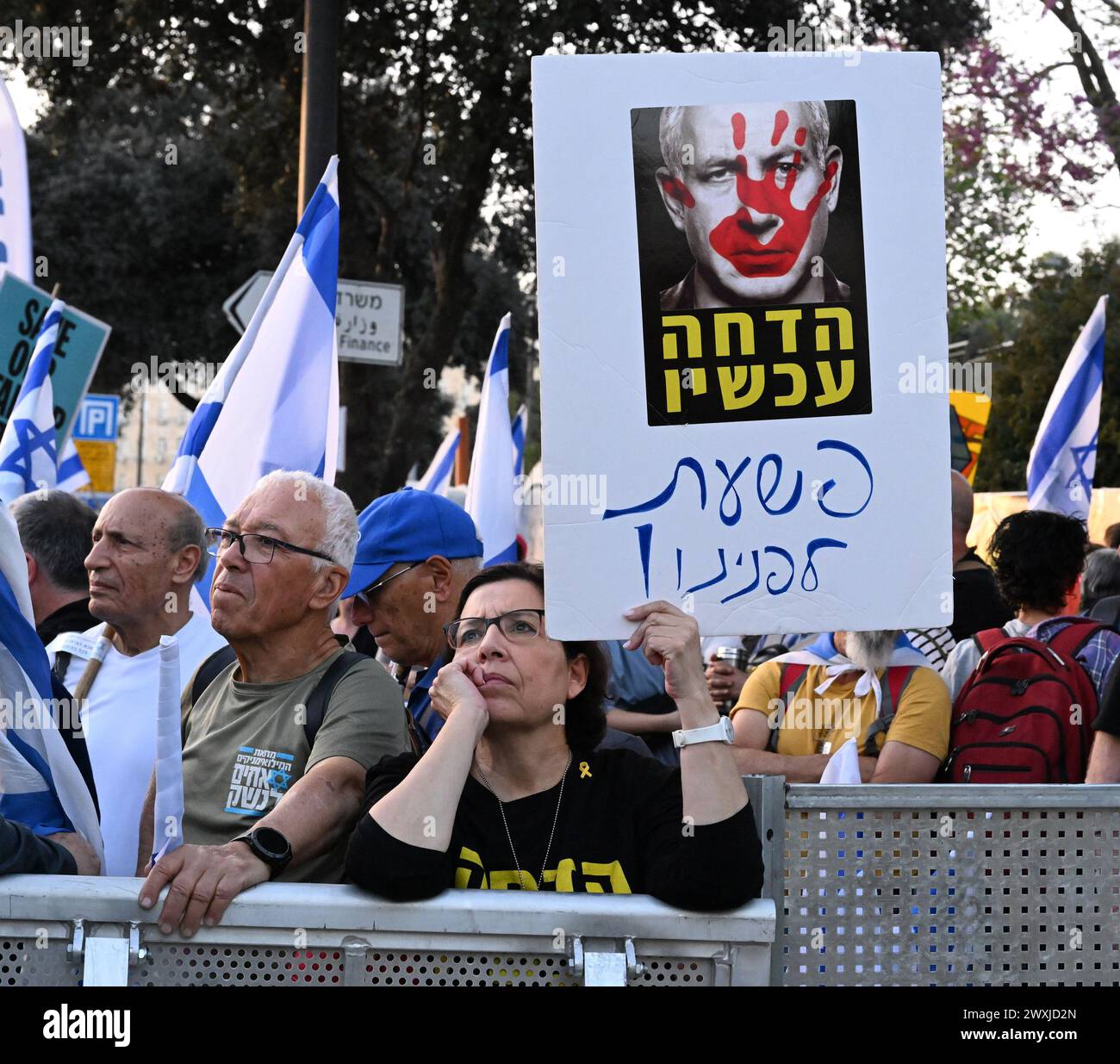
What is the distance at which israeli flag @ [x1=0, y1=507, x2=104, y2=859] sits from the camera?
120 inches

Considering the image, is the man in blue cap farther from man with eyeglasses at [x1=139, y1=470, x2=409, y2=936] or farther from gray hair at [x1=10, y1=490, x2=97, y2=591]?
gray hair at [x1=10, y1=490, x2=97, y2=591]

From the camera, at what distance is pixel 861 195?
3080mm

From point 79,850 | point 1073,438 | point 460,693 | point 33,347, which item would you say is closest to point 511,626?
point 460,693

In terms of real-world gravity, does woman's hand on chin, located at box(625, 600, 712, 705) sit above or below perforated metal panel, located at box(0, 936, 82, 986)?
above

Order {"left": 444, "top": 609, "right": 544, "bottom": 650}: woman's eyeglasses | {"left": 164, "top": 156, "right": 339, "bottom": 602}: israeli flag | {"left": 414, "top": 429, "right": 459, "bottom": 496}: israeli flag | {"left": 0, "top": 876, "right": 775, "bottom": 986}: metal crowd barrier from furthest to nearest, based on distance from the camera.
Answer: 1. {"left": 414, "top": 429, "right": 459, "bottom": 496}: israeli flag
2. {"left": 164, "top": 156, "right": 339, "bottom": 602}: israeli flag
3. {"left": 444, "top": 609, "right": 544, "bottom": 650}: woman's eyeglasses
4. {"left": 0, "top": 876, "right": 775, "bottom": 986}: metal crowd barrier

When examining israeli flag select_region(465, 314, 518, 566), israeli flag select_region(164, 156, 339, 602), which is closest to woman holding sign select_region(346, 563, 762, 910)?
israeli flag select_region(164, 156, 339, 602)

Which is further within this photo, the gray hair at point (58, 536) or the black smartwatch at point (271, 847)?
the gray hair at point (58, 536)

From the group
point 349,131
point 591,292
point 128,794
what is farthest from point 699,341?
point 349,131

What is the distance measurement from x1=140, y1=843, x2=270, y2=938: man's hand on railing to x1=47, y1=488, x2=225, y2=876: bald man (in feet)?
4.70

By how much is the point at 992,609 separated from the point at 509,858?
3134mm

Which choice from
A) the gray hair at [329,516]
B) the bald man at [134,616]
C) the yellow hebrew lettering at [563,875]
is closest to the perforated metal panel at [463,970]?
the yellow hebrew lettering at [563,875]

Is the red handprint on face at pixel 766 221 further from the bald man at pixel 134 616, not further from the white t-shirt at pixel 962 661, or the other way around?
A: the white t-shirt at pixel 962 661

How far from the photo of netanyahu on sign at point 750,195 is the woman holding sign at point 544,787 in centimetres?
66

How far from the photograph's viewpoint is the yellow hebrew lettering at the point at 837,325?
303 centimetres
